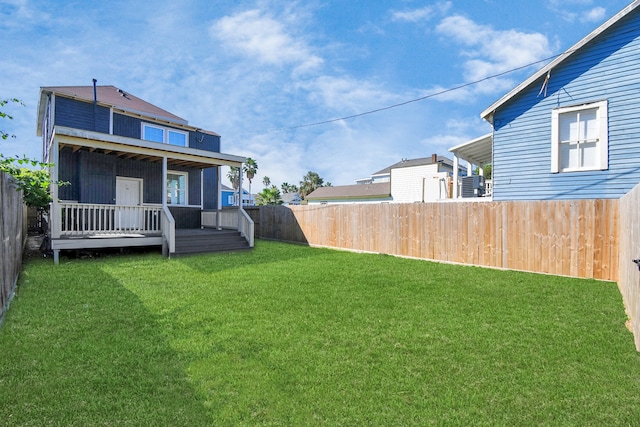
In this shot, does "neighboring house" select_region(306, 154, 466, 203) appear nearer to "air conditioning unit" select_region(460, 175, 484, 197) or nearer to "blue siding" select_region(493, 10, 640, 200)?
"air conditioning unit" select_region(460, 175, 484, 197)

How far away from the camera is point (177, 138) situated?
15.2 metres

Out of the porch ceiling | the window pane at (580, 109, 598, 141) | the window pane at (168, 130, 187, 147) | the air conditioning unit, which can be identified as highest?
the window pane at (168, 130, 187, 147)

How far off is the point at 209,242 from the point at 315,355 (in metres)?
8.31

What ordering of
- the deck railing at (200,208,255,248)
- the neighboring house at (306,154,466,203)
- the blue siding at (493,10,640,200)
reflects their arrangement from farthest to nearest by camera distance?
1. the neighboring house at (306,154,466,203)
2. the deck railing at (200,208,255,248)
3. the blue siding at (493,10,640,200)

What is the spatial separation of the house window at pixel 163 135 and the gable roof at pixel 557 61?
1272 cm

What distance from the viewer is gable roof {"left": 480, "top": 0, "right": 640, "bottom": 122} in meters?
7.72

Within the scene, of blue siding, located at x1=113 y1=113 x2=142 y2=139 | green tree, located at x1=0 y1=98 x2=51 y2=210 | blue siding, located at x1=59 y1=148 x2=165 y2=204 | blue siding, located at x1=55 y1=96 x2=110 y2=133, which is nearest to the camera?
green tree, located at x1=0 y1=98 x2=51 y2=210

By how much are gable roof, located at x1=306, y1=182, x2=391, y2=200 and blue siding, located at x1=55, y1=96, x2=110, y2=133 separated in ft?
76.9

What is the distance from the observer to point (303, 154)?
2919cm

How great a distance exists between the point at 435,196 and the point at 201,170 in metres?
10.6

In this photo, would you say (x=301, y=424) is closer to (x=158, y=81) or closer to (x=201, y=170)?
(x=201, y=170)

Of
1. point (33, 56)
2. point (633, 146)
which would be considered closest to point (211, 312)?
point (633, 146)

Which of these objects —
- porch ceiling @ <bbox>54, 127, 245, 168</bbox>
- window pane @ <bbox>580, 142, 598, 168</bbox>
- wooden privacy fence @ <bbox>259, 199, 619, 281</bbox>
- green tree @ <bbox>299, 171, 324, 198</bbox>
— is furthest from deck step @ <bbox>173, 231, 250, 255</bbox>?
green tree @ <bbox>299, 171, 324, 198</bbox>

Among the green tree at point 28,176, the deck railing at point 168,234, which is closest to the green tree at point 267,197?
the deck railing at point 168,234
